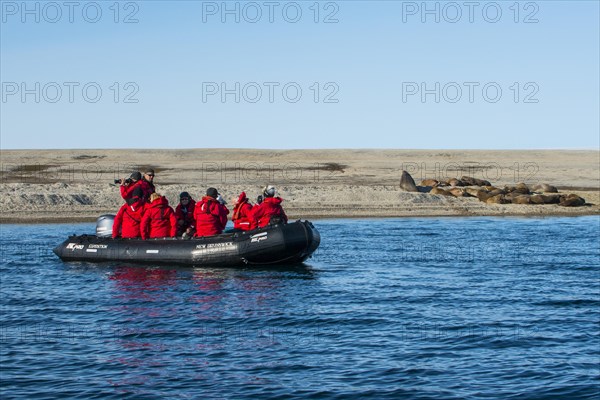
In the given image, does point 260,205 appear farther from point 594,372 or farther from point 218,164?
point 218,164

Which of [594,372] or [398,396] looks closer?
[398,396]

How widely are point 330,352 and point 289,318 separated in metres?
2.74

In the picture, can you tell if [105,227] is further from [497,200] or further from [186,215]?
[497,200]

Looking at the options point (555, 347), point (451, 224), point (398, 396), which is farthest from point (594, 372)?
point (451, 224)

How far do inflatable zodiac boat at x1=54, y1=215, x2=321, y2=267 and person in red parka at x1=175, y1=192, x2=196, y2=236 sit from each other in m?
1.02

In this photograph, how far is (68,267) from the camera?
78.9 ft

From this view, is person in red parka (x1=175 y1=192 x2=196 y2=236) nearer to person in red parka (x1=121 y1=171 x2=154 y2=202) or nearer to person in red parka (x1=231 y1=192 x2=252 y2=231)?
person in red parka (x1=121 y1=171 x2=154 y2=202)

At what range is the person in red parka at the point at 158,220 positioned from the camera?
77.0ft

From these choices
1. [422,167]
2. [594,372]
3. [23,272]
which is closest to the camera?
[594,372]

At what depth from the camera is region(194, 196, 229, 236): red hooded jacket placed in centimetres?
2325

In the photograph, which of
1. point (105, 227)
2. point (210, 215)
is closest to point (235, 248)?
point (210, 215)

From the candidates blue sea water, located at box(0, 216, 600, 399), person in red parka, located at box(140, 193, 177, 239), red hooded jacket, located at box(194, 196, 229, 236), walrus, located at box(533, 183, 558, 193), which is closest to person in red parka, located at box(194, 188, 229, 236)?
red hooded jacket, located at box(194, 196, 229, 236)

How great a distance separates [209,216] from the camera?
23.3 metres

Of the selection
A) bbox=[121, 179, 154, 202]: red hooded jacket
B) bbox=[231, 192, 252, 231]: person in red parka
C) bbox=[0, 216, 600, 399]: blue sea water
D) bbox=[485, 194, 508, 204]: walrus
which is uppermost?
bbox=[121, 179, 154, 202]: red hooded jacket
